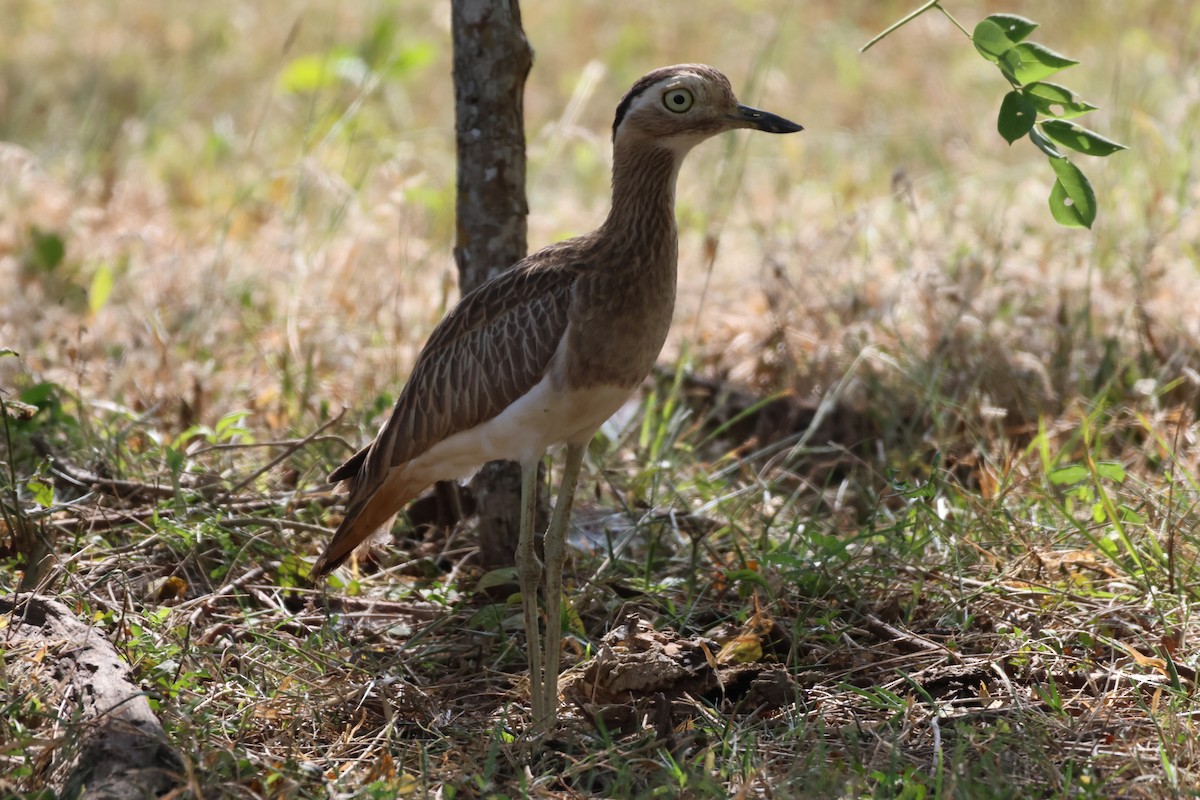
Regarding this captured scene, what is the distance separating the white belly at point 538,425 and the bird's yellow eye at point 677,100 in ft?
2.52

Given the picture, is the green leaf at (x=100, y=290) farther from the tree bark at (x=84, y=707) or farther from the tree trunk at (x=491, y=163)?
the tree bark at (x=84, y=707)

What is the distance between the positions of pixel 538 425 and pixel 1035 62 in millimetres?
1528

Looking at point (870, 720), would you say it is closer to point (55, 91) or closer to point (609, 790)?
point (609, 790)

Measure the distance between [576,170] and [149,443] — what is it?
149 inches

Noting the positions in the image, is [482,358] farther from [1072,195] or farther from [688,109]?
[1072,195]

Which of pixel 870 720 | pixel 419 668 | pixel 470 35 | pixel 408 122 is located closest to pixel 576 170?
pixel 408 122

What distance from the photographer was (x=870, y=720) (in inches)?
125

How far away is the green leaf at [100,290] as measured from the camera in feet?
18.2

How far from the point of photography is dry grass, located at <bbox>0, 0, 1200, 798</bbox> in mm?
3102

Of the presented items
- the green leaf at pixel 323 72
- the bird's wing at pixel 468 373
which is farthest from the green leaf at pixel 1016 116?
the green leaf at pixel 323 72

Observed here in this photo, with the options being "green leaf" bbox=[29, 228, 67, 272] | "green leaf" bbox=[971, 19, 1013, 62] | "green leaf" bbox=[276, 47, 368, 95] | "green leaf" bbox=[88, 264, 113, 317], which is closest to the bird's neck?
"green leaf" bbox=[971, 19, 1013, 62]

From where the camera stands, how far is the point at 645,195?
11.4ft

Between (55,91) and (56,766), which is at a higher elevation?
(55,91)

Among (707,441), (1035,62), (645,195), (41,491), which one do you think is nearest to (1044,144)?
(1035,62)
